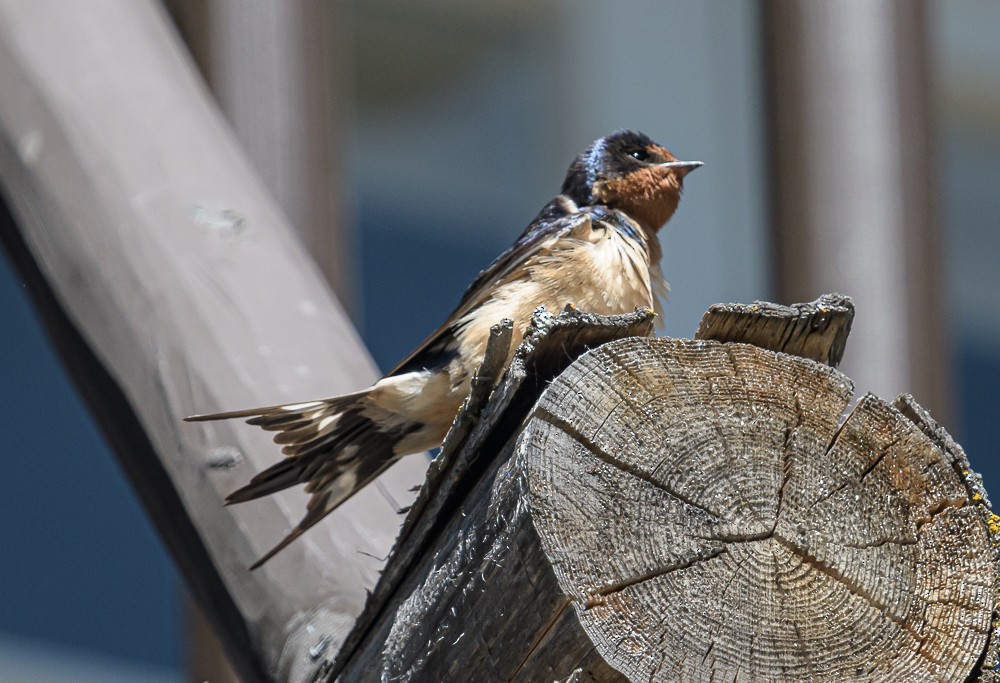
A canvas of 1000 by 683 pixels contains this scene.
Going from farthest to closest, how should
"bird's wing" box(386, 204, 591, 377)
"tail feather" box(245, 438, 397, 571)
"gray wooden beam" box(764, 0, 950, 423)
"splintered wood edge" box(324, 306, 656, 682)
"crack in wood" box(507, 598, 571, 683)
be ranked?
"gray wooden beam" box(764, 0, 950, 423) → "bird's wing" box(386, 204, 591, 377) → "tail feather" box(245, 438, 397, 571) → "splintered wood edge" box(324, 306, 656, 682) → "crack in wood" box(507, 598, 571, 683)

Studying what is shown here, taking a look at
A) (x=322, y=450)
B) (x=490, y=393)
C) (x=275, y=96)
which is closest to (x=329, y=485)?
(x=322, y=450)

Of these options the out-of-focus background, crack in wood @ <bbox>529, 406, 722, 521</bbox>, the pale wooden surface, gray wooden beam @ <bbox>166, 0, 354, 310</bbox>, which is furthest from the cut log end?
gray wooden beam @ <bbox>166, 0, 354, 310</bbox>

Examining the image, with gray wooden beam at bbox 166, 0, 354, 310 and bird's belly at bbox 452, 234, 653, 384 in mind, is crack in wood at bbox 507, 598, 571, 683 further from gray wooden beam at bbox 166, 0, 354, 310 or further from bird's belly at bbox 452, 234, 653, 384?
gray wooden beam at bbox 166, 0, 354, 310

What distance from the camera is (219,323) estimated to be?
8.23ft

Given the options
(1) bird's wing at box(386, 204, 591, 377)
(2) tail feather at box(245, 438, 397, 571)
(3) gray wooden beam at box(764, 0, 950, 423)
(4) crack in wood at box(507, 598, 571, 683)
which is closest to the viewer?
(4) crack in wood at box(507, 598, 571, 683)

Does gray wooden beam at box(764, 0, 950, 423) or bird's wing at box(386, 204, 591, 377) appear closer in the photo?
bird's wing at box(386, 204, 591, 377)

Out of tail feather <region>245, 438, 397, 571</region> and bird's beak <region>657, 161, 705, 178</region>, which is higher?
bird's beak <region>657, 161, 705, 178</region>

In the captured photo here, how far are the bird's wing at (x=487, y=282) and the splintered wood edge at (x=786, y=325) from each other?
930 mm

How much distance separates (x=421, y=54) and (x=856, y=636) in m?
7.32

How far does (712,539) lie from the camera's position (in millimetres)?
1534

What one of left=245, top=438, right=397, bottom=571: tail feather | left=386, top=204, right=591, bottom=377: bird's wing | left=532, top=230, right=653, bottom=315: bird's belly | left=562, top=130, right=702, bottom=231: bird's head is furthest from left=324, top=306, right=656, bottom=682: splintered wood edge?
left=562, top=130, right=702, bottom=231: bird's head

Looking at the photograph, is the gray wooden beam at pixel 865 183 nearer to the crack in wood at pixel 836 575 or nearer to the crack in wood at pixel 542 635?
the crack in wood at pixel 836 575

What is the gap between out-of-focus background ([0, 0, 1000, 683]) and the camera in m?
3.08

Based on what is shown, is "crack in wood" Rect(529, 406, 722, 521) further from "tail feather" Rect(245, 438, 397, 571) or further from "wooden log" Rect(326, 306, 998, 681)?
"tail feather" Rect(245, 438, 397, 571)
